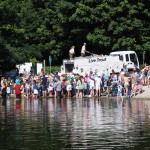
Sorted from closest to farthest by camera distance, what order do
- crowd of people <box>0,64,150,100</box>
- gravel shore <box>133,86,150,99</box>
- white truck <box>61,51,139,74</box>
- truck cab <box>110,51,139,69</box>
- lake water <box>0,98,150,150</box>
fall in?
lake water <box>0,98,150,150</box> < gravel shore <box>133,86,150,99</box> < crowd of people <box>0,64,150,100</box> < white truck <box>61,51,139,74</box> < truck cab <box>110,51,139,69</box>

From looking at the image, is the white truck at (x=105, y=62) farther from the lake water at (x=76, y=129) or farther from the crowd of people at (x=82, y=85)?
the lake water at (x=76, y=129)

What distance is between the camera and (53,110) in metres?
38.1

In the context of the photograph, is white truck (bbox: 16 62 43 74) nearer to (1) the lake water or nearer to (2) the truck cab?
(2) the truck cab

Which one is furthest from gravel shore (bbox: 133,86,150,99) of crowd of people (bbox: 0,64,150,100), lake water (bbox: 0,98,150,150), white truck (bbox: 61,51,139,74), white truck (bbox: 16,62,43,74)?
white truck (bbox: 16,62,43,74)

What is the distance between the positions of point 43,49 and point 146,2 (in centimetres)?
1152

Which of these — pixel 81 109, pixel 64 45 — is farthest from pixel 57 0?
pixel 81 109

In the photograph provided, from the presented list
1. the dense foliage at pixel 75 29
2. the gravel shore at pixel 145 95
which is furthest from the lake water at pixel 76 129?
the dense foliage at pixel 75 29

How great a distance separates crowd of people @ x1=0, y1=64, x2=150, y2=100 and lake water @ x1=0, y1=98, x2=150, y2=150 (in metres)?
12.7

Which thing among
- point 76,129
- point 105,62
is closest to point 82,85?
point 105,62

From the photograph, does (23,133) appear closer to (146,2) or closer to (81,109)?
(81,109)

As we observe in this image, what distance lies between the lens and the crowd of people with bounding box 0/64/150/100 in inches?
1987

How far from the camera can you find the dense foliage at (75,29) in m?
70.6

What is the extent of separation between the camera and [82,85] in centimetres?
5216

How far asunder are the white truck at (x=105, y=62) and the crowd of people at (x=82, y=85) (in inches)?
168
